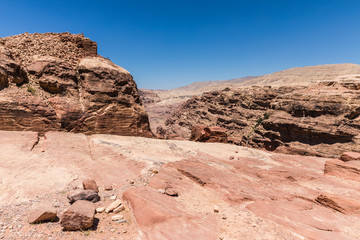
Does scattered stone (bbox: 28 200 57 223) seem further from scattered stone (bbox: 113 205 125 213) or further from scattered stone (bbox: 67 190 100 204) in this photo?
scattered stone (bbox: 113 205 125 213)

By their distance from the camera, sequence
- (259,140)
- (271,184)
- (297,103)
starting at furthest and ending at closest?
(259,140) → (297,103) → (271,184)

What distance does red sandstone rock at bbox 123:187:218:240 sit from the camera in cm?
361

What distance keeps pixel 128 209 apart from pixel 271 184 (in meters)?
5.73

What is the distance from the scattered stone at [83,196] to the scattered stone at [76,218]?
63cm

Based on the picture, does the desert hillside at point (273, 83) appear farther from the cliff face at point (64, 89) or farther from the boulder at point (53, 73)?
the boulder at point (53, 73)

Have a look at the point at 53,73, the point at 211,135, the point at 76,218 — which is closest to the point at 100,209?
the point at 76,218

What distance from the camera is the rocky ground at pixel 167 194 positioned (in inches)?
148

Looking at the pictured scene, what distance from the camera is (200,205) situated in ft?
16.4

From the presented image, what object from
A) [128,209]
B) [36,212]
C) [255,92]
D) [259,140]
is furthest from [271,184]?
[255,92]

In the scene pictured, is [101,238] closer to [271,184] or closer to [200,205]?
[200,205]

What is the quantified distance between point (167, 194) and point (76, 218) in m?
2.41

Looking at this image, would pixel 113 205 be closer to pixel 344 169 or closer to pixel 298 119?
pixel 344 169

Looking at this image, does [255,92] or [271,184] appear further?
[255,92]

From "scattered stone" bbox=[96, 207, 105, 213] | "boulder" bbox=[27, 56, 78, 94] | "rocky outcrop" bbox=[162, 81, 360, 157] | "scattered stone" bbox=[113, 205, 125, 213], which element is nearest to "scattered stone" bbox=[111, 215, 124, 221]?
"scattered stone" bbox=[113, 205, 125, 213]
